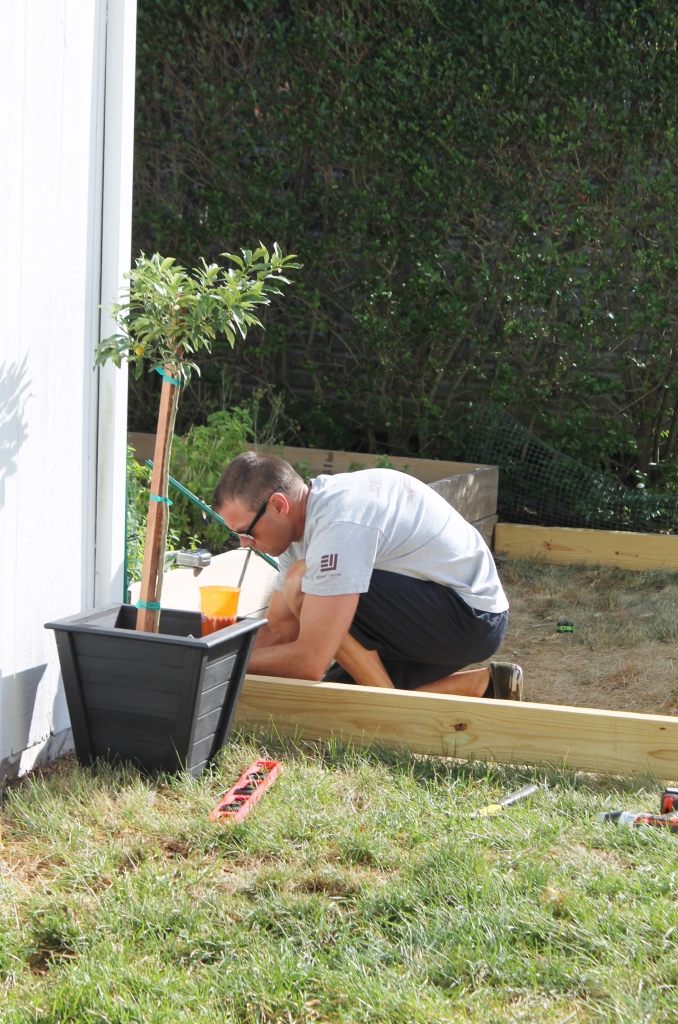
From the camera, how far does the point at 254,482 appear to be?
10.6 feet

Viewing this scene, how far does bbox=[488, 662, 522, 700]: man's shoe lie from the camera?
12.1ft

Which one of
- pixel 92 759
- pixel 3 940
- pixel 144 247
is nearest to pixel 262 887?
pixel 3 940

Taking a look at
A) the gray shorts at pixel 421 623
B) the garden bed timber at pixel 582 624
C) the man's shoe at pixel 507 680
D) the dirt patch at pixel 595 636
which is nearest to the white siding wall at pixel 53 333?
the garden bed timber at pixel 582 624

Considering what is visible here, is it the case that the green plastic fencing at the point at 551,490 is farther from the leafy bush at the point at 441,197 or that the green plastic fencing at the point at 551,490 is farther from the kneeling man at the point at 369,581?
the kneeling man at the point at 369,581

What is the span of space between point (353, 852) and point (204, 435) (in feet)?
10.4

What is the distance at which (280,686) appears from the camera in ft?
10.4

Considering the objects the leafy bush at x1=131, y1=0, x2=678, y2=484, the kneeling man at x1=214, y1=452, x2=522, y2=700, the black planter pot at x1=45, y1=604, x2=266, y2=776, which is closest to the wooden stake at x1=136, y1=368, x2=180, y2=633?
the black planter pot at x1=45, y1=604, x2=266, y2=776

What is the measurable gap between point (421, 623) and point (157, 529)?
42.2 inches

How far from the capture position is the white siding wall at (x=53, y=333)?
2.66 meters

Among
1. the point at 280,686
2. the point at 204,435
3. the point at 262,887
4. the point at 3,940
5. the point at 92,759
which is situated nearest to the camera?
the point at 3,940

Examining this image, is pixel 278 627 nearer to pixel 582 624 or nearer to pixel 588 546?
pixel 582 624

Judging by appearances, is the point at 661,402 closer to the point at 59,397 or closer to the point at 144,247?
the point at 144,247

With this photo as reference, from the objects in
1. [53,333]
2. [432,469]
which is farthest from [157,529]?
[432,469]

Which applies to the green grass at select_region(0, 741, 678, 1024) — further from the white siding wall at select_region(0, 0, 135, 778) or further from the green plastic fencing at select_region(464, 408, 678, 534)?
the green plastic fencing at select_region(464, 408, 678, 534)
